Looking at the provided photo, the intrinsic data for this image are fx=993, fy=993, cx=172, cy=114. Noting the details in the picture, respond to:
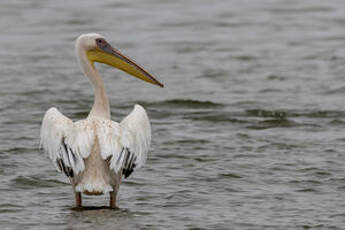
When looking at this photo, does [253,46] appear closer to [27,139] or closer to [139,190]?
[27,139]

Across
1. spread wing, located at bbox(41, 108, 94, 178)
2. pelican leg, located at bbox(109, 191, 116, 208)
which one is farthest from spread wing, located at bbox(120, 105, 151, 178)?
spread wing, located at bbox(41, 108, 94, 178)

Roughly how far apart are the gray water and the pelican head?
1.00 meters

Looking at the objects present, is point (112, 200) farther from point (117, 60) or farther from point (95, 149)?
point (117, 60)

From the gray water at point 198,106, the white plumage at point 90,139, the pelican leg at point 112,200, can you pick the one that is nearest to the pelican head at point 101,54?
the white plumage at point 90,139

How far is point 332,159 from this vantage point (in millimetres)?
9641

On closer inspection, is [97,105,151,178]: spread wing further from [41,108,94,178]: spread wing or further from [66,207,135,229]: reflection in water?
[66,207,135,229]: reflection in water

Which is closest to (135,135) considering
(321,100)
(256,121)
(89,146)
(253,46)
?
(89,146)

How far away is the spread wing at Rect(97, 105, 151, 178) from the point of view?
7500 millimetres

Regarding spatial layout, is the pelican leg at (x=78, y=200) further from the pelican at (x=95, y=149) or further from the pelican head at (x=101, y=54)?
the pelican head at (x=101, y=54)

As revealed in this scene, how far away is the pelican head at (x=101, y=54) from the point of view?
8.45 m

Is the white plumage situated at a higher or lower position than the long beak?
lower

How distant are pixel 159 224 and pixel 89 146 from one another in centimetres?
80

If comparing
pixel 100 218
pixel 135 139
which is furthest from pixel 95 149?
pixel 100 218

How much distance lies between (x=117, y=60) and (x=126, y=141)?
1281mm
